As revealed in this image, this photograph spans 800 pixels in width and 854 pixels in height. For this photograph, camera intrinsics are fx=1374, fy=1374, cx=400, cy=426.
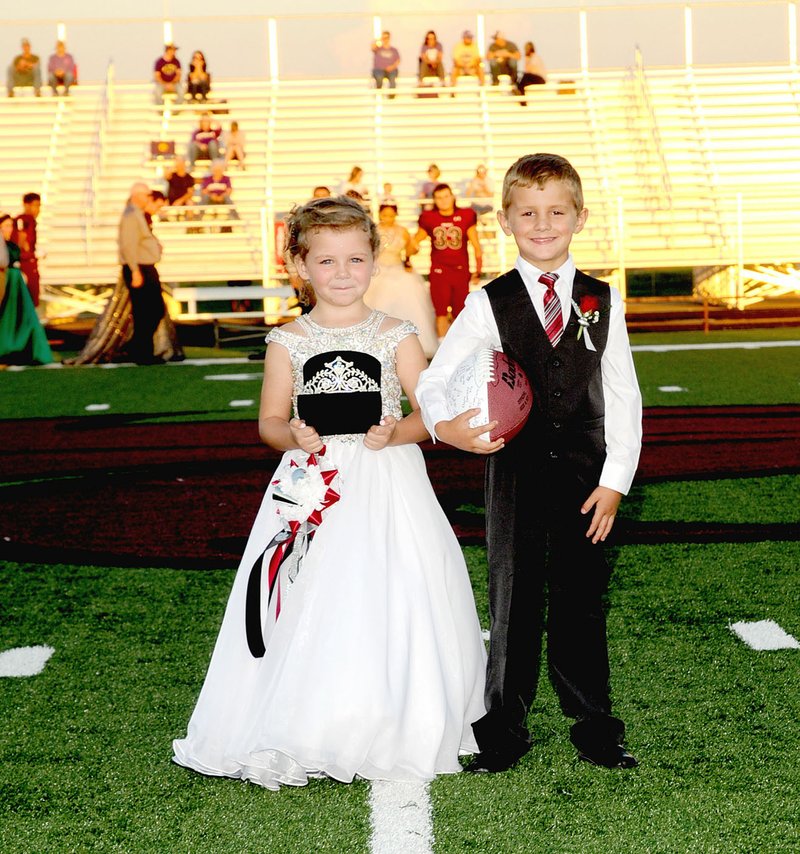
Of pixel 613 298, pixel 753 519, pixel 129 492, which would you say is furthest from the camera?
pixel 129 492

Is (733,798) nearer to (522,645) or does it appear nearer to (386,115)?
(522,645)

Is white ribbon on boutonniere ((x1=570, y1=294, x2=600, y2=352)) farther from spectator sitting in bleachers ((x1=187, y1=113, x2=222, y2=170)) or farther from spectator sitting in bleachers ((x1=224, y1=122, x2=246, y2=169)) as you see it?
spectator sitting in bleachers ((x1=187, y1=113, x2=222, y2=170))

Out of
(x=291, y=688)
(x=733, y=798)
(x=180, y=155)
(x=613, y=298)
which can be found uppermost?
(x=180, y=155)

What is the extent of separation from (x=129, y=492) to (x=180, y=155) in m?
18.0

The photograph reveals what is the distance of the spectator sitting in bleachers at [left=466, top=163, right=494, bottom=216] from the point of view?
21766mm

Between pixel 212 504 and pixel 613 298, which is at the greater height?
pixel 613 298

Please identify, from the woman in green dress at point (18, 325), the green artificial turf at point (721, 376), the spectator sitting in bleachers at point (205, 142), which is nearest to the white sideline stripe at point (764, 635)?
the green artificial turf at point (721, 376)

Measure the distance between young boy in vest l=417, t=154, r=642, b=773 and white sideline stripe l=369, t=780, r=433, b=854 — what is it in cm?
20

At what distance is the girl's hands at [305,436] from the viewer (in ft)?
10.4

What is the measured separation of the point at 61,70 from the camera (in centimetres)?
2512

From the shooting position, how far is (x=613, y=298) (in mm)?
3234

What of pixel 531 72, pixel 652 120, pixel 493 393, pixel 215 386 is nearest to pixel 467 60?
pixel 531 72

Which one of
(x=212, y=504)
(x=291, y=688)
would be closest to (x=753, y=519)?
(x=212, y=504)

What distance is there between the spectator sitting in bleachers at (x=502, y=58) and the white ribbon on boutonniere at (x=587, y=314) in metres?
22.4
